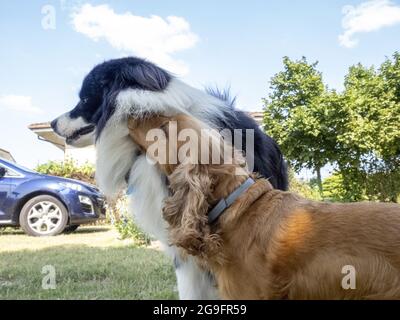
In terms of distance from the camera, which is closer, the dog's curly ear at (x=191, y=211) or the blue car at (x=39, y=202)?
the dog's curly ear at (x=191, y=211)

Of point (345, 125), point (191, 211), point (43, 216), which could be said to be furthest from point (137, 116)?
point (345, 125)

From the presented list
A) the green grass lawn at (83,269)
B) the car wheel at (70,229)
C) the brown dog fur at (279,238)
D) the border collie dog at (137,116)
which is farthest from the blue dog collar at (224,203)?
the car wheel at (70,229)

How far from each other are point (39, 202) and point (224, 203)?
7.57 metres

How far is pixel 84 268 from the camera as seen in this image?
602cm

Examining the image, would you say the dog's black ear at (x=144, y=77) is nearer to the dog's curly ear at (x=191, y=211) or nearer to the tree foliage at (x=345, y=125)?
the dog's curly ear at (x=191, y=211)

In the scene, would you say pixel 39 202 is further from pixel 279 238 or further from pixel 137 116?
pixel 279 238

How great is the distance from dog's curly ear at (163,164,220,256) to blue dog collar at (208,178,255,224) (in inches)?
1.7

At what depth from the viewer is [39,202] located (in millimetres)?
9281

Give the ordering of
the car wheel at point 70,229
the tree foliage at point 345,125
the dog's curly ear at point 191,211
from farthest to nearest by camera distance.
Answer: the tree foliage at point 345,125
the car wheel at point 70,229
the dog's curly ear at point 191,211

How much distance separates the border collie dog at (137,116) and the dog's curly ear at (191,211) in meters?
0.43

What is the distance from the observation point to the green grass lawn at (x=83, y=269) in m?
4.81

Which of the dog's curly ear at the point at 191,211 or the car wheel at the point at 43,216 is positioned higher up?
the dog's curly ear at the point at 191,211

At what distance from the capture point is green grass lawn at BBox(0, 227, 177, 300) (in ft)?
15.8

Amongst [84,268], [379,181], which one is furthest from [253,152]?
[379,181]
